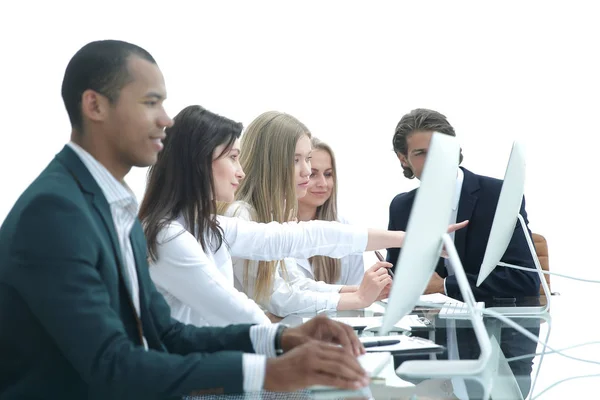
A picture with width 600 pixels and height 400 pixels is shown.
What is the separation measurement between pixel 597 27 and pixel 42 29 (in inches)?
145

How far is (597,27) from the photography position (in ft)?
17.3

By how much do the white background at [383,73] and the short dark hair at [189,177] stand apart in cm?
274

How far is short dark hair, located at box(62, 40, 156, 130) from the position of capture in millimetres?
1498

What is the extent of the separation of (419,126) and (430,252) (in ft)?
7.35

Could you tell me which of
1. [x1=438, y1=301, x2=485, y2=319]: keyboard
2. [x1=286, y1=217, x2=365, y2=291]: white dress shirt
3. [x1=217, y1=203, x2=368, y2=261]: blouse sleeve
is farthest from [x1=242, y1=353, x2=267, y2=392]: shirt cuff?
[x1=286, y1=217, x2=365, y2=291]: white dress shirt

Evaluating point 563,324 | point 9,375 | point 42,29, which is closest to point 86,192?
point 9,375

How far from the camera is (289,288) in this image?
3002mm

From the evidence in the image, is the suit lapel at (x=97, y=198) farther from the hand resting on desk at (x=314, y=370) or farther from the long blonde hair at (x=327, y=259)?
the long blonde hair at (x=327, y=259)

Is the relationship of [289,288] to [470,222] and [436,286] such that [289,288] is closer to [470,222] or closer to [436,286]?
[436,286]

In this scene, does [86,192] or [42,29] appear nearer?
[86,192]

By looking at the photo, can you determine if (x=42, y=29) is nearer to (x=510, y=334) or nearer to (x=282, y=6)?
(x=282, y=6)

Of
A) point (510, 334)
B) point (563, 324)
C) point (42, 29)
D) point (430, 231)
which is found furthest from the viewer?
point (42, 29)

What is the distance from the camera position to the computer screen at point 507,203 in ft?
7.49

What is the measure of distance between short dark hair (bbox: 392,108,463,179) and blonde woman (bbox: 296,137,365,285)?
35 centimetres
